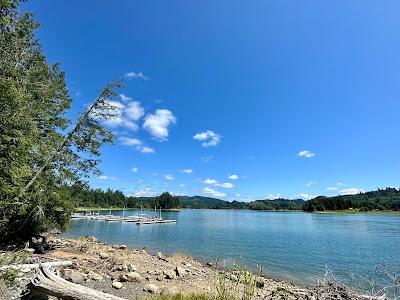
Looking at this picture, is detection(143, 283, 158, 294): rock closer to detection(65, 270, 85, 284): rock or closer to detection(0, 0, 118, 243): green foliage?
detection(65, 270, 85, 284): rock

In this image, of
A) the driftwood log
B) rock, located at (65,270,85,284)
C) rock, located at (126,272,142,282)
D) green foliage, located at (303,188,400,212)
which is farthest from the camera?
green foliage, located at (303,188,400,212)

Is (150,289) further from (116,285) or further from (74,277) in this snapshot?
(74,277)

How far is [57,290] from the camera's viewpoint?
294 inches

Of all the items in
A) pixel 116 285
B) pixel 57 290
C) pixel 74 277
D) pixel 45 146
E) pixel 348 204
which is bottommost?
pixel 116 285

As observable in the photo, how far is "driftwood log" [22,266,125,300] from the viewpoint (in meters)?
6.98

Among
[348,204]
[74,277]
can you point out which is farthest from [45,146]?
[348,204]

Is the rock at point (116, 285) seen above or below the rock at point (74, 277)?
below

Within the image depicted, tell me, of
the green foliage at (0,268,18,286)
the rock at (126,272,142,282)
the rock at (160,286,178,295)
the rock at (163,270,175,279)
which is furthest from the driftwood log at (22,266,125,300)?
the rock at (163,270,175,279)

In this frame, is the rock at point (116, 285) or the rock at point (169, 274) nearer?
the rock at point (116, 285)

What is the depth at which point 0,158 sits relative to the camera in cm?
905

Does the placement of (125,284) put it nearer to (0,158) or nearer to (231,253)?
(0,158)

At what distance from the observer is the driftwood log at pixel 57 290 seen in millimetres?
6977

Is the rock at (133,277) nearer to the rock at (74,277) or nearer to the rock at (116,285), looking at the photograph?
the rock at (116,285)

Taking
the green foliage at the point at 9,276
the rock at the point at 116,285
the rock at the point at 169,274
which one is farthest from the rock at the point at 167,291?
the green foliage at the point at 9,276
